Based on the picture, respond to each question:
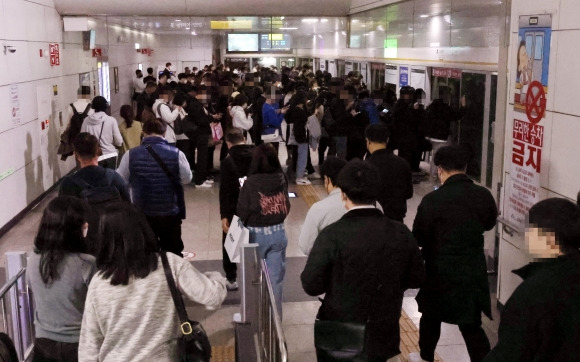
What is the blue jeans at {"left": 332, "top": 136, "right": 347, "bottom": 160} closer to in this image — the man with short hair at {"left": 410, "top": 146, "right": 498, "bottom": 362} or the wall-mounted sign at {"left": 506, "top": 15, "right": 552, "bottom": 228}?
the wall-mounted sign at {"left": 506, "top": 15, "right": 552, "bottom": 228}

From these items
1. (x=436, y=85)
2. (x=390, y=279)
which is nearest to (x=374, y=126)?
(x=390, y=279)

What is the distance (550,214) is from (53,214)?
2.18 metres

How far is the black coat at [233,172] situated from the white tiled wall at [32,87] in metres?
3.91

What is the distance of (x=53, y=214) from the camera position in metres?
3.03

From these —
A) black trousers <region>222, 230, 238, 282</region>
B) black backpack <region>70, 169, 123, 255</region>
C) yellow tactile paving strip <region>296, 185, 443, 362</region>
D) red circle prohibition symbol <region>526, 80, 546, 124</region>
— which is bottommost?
yellow tactile paving strip <region>296, 185, 443, 362</region>

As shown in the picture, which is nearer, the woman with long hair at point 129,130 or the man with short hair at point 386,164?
the man with short hair at point 386,164

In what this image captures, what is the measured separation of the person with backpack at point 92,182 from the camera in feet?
14.8

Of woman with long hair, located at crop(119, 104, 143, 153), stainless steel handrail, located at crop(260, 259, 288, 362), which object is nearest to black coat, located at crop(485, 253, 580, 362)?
stainless steel handrail, located at crop(260, 259, 288, 362)

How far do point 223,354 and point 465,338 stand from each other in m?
1.76

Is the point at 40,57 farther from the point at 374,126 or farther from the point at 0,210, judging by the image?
the point at 374,126

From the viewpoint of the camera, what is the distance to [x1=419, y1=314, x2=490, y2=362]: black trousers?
3912 mm

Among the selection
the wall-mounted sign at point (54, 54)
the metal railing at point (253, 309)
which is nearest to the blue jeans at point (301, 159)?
the wall-mounted sign at point (54, 54)

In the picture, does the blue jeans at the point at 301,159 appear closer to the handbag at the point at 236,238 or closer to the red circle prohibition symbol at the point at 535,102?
the handbag at the point at 236,238

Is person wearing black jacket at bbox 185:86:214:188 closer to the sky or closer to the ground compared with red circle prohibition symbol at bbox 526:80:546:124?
closer to the ground
